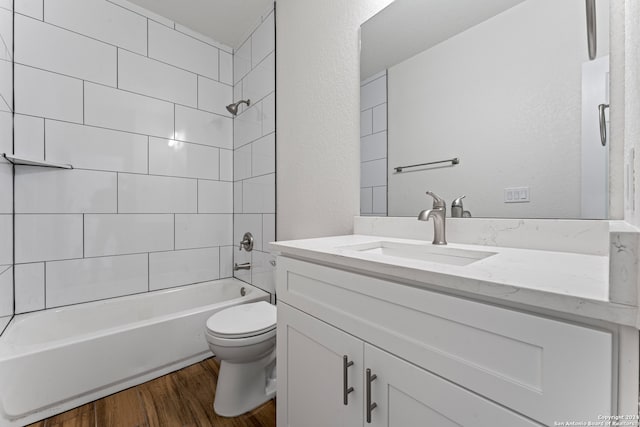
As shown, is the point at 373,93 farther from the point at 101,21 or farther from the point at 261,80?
the point at 101,21

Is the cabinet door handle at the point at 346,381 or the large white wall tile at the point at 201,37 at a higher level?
the large white wall tile at the point at 201,37

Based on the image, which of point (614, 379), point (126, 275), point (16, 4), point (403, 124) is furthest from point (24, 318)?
point (614, 379)

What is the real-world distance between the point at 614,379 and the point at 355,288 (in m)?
0.49

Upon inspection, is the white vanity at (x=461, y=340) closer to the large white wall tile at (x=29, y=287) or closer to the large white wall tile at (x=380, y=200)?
the large white wall tile at (x=380, y=200)

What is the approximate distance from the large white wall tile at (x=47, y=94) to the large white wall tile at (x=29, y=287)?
907 millimetres

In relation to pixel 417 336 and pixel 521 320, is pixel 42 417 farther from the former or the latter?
pixel 521 320

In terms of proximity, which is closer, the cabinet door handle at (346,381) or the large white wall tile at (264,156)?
the cabinet door handle at (346,381)

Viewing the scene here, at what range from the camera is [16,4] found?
1564 mm

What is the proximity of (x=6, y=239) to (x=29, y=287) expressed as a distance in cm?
32

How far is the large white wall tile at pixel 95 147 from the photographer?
1.68 meters

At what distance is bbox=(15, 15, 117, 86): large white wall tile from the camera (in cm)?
159

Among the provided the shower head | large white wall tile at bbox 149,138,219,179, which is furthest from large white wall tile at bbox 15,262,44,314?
the shower head

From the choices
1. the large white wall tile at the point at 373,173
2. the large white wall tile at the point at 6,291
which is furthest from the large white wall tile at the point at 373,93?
the large white wall tile at the point at 6,291

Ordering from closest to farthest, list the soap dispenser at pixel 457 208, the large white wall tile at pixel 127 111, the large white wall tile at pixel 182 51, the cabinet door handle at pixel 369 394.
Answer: the cabinet door handle at pixel 369 394 → the soap dispenser at pixel 457 208 → the large white wall tile at pixel 127 111 → the large white wall tile at pixel 182 51
